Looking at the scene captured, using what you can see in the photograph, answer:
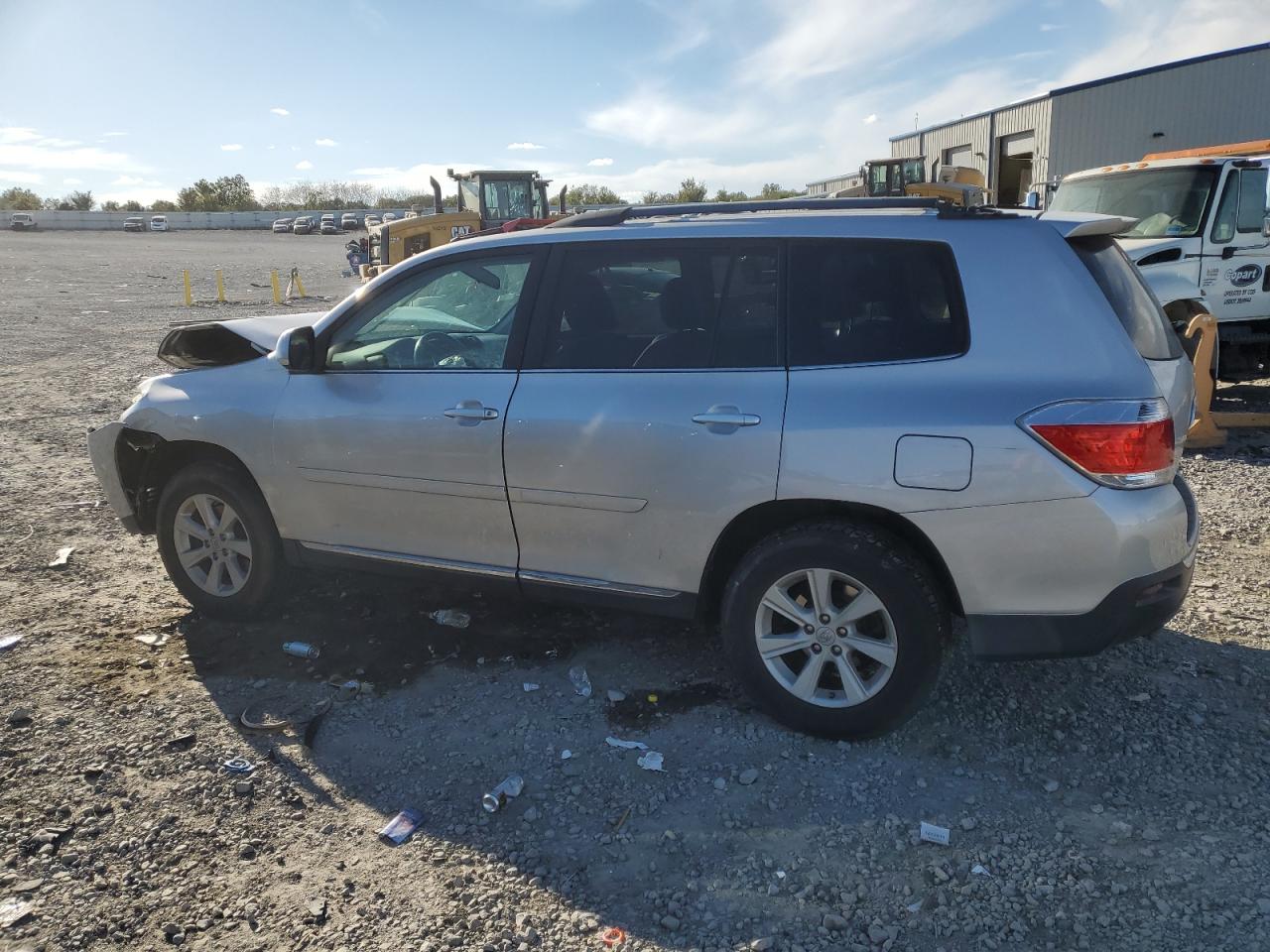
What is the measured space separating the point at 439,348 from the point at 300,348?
65 centimetres

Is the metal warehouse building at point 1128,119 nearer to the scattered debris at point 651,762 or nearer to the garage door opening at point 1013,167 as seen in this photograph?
the garage door opening at point 1013,167

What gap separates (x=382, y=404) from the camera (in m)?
4.10

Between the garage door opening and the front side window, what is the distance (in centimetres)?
3584

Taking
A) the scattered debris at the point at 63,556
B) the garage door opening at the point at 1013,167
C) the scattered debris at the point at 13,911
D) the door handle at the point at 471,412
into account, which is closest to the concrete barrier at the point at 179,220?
the garage door opening at the point at 1013,167

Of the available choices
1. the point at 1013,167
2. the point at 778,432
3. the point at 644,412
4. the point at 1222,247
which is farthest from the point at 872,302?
the point at 1013,167

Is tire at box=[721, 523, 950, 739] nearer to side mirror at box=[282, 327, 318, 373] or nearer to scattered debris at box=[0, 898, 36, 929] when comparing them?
side mirror at box=[282, 327, 318, 373]

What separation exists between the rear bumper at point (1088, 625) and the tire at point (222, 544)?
327 cm

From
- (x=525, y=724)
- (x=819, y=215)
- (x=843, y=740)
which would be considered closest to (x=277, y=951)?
(x=525, y=724)

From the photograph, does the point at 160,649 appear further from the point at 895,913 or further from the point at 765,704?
the point at 895,913

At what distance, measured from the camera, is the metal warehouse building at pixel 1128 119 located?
28.2 metres

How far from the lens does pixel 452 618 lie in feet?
15.3

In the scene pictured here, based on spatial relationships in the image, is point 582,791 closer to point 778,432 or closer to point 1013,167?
point 778,432

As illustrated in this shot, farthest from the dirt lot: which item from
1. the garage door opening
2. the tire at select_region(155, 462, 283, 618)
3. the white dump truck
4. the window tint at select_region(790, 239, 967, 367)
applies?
the garage door opening

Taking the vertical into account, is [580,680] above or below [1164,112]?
below
